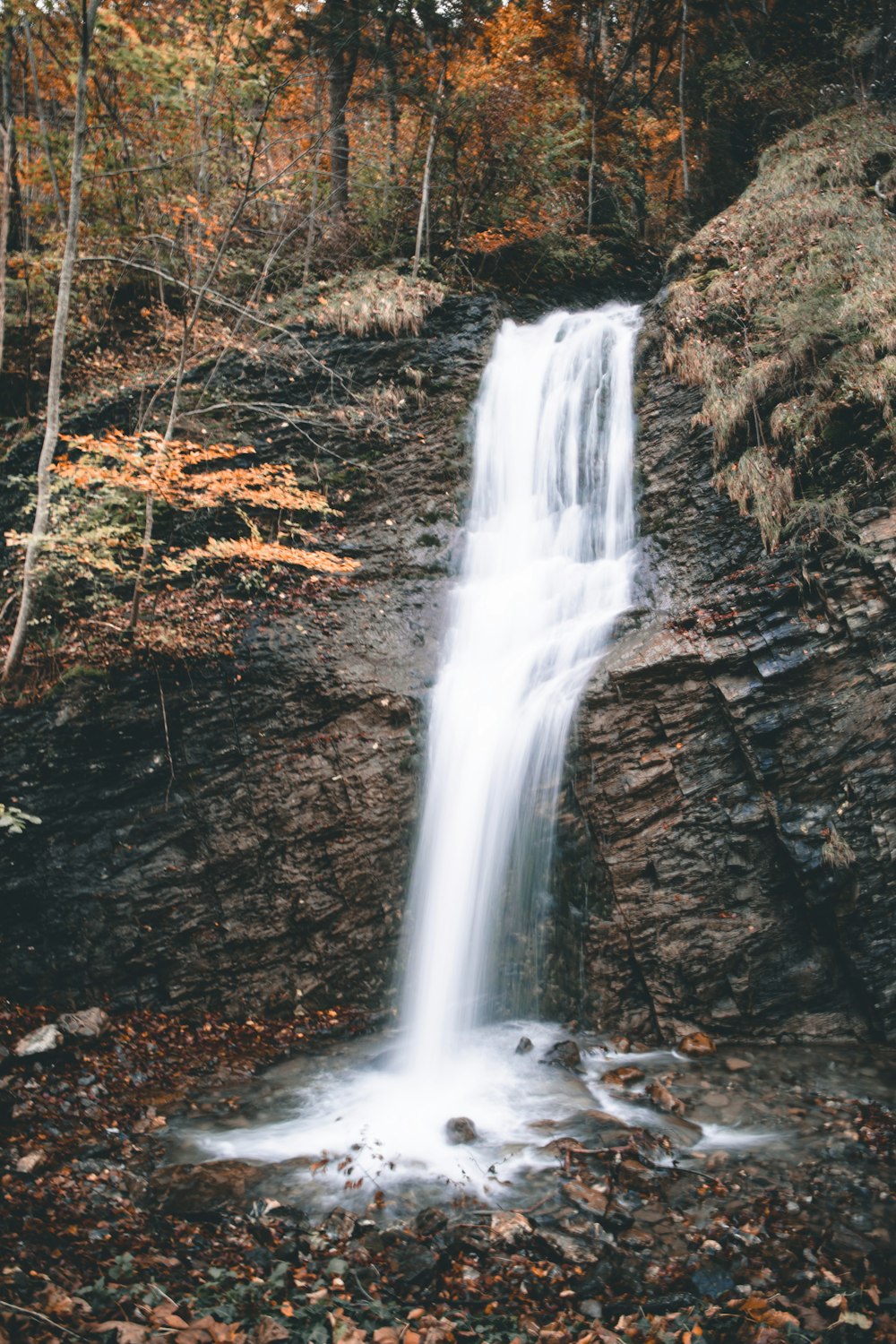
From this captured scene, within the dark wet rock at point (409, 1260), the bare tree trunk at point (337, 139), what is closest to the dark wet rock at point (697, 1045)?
the dark wet rock at point (409, 1260)

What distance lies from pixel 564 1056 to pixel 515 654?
4.02 meters

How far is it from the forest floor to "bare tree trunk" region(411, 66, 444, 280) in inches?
460

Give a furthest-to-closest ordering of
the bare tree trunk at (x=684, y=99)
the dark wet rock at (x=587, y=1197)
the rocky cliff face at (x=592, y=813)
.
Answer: the bare tree trunk at (x=684, y=99), the rocky cliff face at (x=592, y=813), the dark wet rock at (x=587, y=1197)

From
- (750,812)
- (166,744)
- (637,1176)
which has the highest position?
(166,744)

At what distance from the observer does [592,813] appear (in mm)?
6715

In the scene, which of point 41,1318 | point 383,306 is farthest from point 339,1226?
point 383,306

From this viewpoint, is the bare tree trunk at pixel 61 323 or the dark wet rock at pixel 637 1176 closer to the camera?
the dark wet rock at pixel 637 1176

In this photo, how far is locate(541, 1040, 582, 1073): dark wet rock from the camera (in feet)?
19.8

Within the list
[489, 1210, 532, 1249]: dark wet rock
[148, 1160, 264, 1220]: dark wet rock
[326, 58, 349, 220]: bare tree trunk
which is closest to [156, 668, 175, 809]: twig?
[148, 1160, 264, 1220]: dark wet rock

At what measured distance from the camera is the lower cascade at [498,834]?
5.22m

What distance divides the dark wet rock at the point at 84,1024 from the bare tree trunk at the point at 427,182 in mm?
10916

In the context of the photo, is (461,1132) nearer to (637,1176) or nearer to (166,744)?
(637,1176)

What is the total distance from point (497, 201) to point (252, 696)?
35.5 ft

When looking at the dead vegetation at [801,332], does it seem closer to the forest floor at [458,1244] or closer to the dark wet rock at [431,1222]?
the forest floor at [458,1244]
